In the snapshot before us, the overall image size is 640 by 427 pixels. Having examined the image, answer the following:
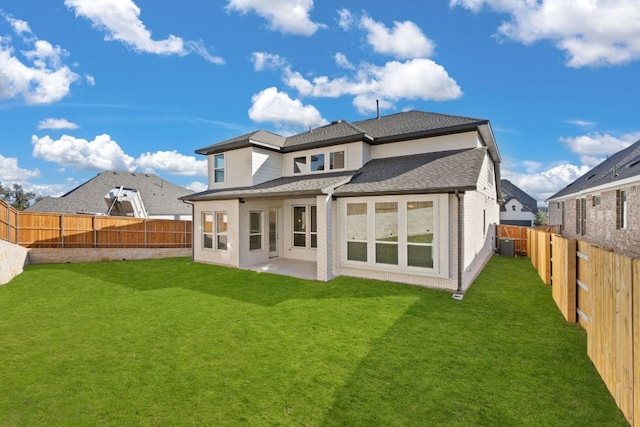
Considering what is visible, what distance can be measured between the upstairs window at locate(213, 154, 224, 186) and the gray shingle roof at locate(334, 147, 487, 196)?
7.36 metres

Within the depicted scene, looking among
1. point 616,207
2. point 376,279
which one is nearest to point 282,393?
point 376,279

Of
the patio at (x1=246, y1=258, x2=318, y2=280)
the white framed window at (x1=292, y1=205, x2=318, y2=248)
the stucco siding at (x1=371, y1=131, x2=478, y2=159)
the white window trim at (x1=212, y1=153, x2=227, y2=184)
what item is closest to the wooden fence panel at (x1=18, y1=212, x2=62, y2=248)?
the white window trim at (x1=212, y1=153, x2=227, y2=184)

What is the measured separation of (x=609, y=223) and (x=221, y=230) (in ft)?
59.5

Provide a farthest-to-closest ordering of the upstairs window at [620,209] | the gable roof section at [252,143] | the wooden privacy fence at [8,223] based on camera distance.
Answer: the gable roof section at [252,143] → the upstairs window at [620,209] → the wooden privacy fence at [8,223]

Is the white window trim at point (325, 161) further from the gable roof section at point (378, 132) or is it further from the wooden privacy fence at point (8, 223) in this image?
the wooden privacy fence at point (8, 223)

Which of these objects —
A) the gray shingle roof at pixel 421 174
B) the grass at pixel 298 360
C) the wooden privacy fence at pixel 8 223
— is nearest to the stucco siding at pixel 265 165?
the gray shingle roof at pixel 421 174

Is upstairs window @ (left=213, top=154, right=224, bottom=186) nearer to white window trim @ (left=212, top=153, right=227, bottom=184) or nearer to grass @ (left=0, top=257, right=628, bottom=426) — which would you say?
white window trim @ (left=212, top=153, right=227, bottom=184)

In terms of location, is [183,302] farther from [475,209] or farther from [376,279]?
[475,209]

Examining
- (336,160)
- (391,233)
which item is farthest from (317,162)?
(391,233)

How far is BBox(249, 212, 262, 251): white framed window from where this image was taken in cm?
1259

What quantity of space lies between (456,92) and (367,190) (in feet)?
33.9

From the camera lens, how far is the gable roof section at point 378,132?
1144 cm

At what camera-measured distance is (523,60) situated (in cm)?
1366

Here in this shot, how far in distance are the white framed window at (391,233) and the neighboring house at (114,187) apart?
18.1 meters
